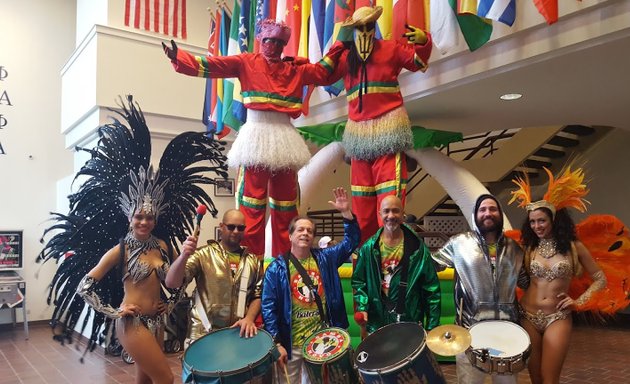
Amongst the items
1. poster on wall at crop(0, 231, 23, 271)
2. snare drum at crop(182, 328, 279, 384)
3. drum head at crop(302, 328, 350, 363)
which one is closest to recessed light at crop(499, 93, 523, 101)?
drum head at crop(302, 328, 350, 363)

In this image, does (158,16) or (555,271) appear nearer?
(555,271)

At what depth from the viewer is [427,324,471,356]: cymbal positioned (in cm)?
249

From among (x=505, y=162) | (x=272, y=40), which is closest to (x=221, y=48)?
(x=272, y=40)

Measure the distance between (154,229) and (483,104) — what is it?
3.52 meters

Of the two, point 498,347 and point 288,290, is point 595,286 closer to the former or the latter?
point 498,347

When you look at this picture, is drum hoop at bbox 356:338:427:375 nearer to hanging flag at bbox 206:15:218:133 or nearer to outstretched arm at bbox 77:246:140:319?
outstretched arm at bbox 77:246:140:319

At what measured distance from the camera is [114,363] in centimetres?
575

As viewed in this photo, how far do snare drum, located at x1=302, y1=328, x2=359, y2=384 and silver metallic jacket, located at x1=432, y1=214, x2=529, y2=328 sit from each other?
800 millimetres

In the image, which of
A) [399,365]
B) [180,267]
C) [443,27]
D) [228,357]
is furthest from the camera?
[443,27]

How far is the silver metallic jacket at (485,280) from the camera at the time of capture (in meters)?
2.96

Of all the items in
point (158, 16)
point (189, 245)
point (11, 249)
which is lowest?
point (11, 249)

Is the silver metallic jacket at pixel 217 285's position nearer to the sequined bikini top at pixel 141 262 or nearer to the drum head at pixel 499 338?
the sequined bikini top at pixel 141 262

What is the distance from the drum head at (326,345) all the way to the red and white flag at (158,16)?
5920 mm

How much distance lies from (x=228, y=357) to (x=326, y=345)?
509mm
